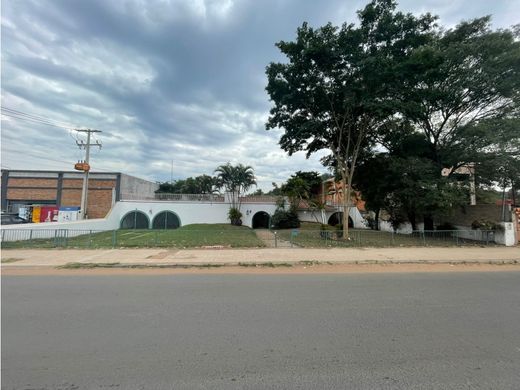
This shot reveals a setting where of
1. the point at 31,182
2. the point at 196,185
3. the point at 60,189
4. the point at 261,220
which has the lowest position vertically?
the point at 261,220

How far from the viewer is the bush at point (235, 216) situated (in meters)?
32.9

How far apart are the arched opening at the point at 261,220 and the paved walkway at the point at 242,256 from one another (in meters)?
22.1

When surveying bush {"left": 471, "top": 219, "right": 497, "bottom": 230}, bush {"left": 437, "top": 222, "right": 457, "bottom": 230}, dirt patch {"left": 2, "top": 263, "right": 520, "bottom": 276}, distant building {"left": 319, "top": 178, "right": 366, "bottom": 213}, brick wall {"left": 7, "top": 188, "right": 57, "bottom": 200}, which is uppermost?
distant building {"left": 319, "top": 178, "right": 366, "bottom": 213}

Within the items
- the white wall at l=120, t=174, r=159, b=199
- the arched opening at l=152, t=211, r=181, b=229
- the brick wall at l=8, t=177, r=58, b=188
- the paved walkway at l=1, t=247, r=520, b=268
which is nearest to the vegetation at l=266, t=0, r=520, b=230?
the paved walkway at l=1, t=247, r=520, b=268

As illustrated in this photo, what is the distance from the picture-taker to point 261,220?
116ft

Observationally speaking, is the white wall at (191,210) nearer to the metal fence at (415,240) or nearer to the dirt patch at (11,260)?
the metal fence at (415,240)

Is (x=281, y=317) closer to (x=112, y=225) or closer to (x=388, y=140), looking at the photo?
(x=388, y=140)

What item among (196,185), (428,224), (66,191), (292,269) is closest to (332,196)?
(428,224)

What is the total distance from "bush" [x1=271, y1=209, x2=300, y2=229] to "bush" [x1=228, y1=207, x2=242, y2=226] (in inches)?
187

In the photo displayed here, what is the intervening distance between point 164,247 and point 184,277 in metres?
5.81

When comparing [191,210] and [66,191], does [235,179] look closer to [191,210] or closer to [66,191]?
[191,210]

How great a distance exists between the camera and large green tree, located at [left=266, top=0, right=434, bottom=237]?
1547 cm

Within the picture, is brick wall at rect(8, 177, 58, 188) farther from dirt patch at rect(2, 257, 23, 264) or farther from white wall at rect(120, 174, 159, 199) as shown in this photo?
dirt patch at rect(2, 257, 23, 264)

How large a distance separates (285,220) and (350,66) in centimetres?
1776
